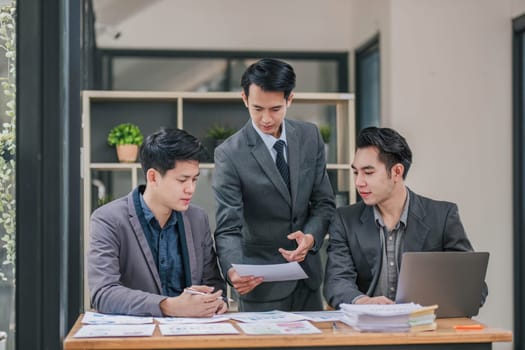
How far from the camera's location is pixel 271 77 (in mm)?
2994

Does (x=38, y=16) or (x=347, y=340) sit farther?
(x=38, y=16)

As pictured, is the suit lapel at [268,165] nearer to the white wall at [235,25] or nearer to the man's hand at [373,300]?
the man's hand at [373,300]

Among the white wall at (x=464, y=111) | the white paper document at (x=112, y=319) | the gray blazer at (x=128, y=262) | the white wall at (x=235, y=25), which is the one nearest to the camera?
the white paper document at (x=112, y=319)

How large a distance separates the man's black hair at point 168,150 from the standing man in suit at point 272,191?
27 centimetres

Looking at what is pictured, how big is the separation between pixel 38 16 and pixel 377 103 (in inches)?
155

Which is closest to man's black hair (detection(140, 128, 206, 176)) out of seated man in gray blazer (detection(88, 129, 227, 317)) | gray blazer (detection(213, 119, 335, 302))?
seated man in gray blazer (detection(88, 129, 227, 317))

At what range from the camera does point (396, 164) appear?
119 inches

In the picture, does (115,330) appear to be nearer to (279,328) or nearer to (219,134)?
(279,328)

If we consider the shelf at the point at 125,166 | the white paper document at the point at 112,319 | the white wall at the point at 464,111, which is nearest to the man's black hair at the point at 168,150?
the white paper document at the point at 112,319

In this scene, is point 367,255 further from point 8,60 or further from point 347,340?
point 8,60

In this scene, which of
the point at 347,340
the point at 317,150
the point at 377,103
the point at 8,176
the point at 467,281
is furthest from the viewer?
the point at 377,103

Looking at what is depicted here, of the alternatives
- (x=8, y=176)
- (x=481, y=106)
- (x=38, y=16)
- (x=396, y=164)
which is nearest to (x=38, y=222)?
(x=8, y=176)

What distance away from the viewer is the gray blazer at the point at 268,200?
3.10 m

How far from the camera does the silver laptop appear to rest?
259cm
